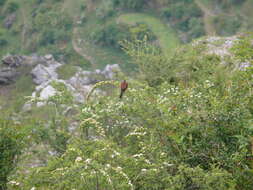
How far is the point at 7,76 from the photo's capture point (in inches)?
766

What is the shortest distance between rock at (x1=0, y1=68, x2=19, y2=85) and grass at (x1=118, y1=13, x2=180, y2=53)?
11933 millimetres

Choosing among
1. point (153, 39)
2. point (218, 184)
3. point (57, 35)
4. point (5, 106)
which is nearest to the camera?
point (218, 184)

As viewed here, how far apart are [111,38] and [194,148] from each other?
2699 centimetres

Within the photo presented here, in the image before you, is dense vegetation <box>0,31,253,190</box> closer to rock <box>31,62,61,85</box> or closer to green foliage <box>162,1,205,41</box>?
rock <box>31,62,61,85</box>

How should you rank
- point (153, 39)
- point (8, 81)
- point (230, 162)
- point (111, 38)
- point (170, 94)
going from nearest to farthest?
point (230, 162), point (170, 94), point (8, 81), point (153, 39), point (111, 38)

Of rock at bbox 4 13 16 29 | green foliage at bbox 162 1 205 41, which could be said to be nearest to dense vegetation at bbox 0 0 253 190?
green foliage at bbox 162 1 205 41

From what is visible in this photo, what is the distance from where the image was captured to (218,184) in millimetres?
A: 3035

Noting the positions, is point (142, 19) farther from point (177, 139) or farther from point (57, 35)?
point (177, 139)

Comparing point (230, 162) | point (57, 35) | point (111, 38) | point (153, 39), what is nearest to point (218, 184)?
point (230, 162)

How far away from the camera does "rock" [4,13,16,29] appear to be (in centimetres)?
3562

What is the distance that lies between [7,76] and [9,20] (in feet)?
61.1

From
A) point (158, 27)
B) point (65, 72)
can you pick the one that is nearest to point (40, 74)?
point (65, 72)

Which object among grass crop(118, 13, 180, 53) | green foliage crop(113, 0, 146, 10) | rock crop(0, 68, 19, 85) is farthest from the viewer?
green foliage crop(113, 0, 146, 10)

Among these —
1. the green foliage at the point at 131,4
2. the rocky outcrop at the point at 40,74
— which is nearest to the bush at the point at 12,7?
the green foliage at the point at 131,4
